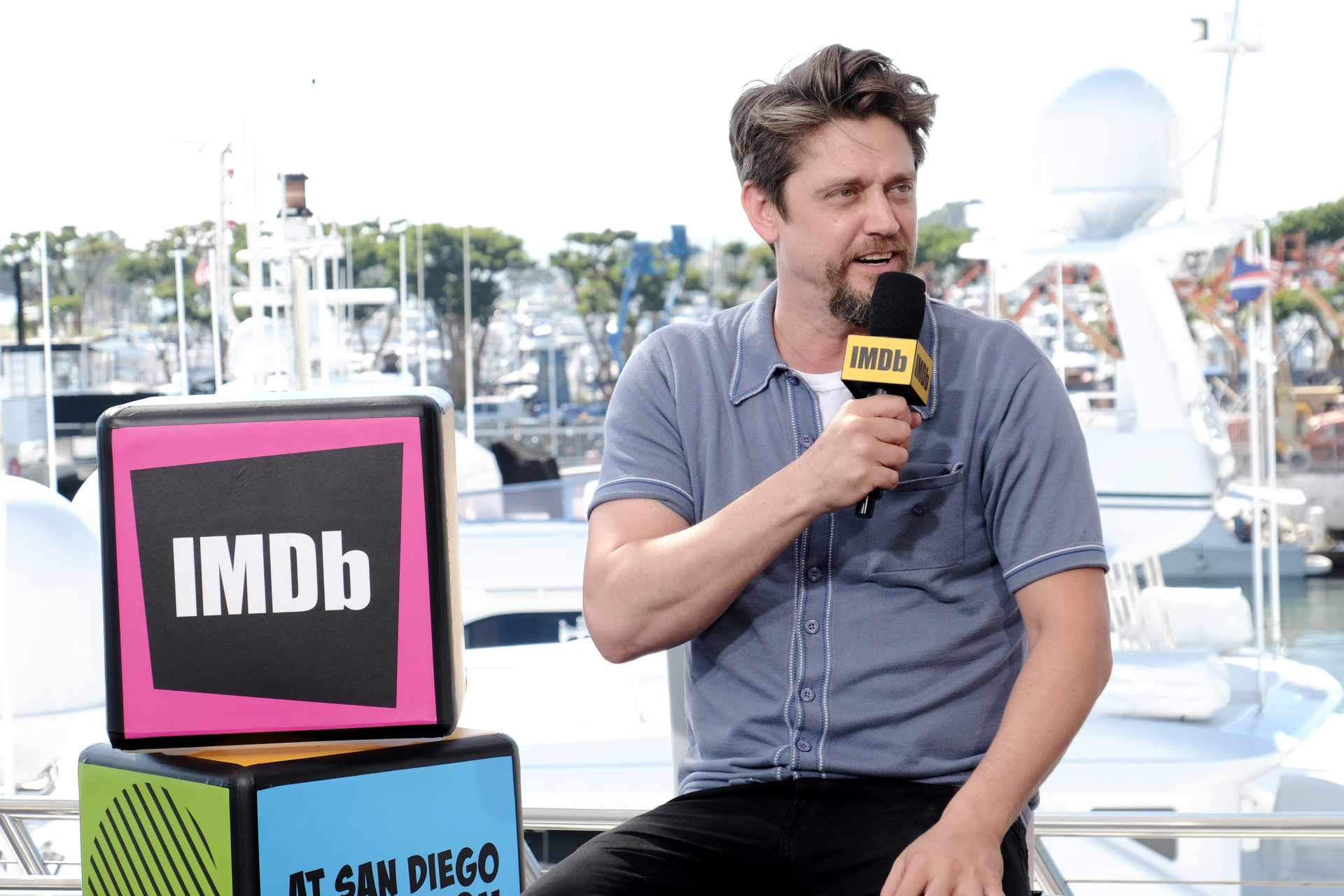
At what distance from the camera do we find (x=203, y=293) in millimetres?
22844

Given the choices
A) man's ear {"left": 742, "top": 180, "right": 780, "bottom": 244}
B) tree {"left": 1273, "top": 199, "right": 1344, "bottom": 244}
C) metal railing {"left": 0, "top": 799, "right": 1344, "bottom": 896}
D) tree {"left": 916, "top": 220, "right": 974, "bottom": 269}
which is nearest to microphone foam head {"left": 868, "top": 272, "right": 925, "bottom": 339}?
man's ear {"left": 742, "top": 180, "right": 780, "bottom": 244}

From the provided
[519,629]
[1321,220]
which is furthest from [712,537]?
[1321,220]

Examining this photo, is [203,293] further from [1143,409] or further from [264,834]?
[264,834]

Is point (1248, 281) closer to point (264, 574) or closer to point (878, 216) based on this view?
point (878, 216)

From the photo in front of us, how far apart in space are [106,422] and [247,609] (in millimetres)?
191

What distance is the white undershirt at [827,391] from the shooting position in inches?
51.5

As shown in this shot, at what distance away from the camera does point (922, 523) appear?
1236 millimetres

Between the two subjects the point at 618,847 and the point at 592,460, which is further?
the point at 592,460

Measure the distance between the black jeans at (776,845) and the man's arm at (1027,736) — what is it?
0.07 meters

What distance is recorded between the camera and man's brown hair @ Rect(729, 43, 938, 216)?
126cm

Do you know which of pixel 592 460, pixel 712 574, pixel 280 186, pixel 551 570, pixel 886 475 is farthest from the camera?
pixel 592 460

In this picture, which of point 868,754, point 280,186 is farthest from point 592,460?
Result: point 868,754

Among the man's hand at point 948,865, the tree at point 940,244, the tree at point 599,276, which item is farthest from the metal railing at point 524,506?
the tree at point 940,244

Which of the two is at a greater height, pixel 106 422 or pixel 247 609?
pixel 106 422
